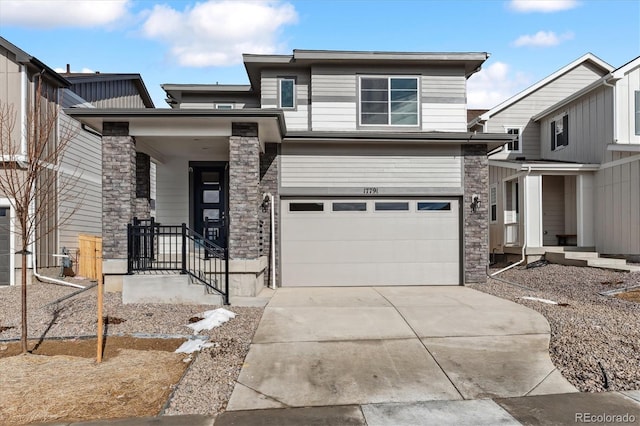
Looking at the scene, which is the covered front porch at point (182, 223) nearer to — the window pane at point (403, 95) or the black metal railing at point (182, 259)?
the black metal railing at point (182, 259)

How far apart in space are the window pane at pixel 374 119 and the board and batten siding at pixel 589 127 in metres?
7.44

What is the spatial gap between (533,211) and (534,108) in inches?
233

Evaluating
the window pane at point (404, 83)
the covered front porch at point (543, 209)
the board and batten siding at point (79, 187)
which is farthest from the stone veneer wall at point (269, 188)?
the covered front porch at point (543, 209)

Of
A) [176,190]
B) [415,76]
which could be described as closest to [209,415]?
[176,190]

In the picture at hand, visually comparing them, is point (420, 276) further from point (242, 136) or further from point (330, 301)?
point (242, 136)

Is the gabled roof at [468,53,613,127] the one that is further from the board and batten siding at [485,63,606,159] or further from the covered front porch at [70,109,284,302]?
the covered front porch at [70,109,284,302]

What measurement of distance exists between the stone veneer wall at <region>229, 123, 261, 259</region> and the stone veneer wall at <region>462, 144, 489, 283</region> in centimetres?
539

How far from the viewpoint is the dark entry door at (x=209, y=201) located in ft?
39.3

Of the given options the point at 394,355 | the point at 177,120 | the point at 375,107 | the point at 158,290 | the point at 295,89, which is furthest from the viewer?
the point at 295,89

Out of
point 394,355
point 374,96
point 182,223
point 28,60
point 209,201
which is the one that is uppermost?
point 28,60

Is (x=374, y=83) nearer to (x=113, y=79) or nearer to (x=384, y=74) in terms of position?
(x=384, y=74)

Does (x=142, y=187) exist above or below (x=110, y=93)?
below

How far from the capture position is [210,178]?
1224 centimetres

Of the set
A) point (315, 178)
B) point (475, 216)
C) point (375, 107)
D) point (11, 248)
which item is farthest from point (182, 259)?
point (475, 216)
